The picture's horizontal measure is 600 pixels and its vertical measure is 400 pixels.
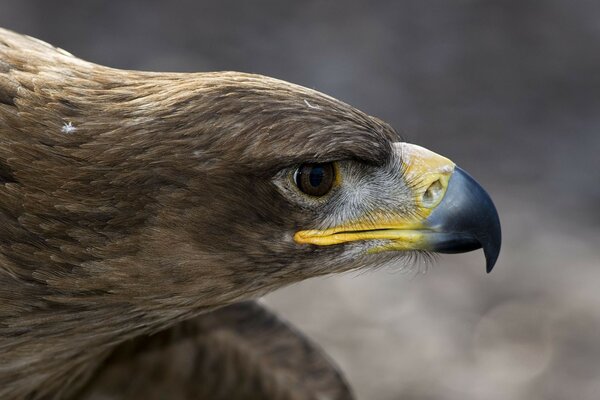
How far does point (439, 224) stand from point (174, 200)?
77 centimetres

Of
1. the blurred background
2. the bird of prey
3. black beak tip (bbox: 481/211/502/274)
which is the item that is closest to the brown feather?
the bird of prey

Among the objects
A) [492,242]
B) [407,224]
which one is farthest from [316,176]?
[492,242]

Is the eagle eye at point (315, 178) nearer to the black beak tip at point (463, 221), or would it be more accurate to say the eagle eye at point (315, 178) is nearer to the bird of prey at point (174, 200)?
the bird of prey at point (174, 200)

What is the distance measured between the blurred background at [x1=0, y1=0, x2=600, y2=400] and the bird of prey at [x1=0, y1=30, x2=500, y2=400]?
314cm

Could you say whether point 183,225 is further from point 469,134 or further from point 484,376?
point 469,134

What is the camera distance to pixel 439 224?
10.7 feet

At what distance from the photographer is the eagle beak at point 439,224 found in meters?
3.25

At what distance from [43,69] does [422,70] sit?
18.0ft

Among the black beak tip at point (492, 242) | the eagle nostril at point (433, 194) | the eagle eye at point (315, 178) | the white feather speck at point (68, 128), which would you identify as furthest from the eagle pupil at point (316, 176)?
the white feather speck at point (68, 128)

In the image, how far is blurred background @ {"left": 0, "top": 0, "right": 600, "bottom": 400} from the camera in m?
6.51

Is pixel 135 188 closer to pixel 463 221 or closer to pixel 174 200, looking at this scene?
pixel 174 200

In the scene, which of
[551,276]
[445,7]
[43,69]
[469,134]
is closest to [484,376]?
[551,276]

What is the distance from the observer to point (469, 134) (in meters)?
7.93

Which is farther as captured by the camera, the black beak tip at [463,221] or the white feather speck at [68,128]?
the black beak tip at [463,221]
